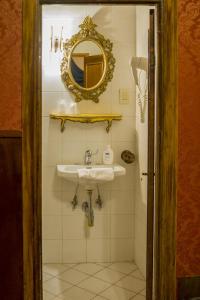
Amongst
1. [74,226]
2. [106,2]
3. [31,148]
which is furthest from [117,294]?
[106,2]

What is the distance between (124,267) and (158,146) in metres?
1.96

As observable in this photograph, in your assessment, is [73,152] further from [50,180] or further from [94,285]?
[94,285]

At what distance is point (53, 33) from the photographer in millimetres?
3482

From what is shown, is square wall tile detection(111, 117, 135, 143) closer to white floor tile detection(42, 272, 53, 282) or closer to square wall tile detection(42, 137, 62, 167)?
square wall tile detection(42, 137, 62, 167)

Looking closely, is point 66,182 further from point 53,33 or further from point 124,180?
point 53,33

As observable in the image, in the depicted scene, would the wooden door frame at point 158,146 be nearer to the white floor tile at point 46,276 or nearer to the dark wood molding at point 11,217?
the dark wood molding at point 11,217

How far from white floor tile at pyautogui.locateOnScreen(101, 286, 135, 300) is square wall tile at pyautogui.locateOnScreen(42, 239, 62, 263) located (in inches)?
31.1

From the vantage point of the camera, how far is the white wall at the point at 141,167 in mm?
3152

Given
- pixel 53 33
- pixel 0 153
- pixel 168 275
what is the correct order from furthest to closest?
pixel 53 33
pixel 168 275
pixel 0 153

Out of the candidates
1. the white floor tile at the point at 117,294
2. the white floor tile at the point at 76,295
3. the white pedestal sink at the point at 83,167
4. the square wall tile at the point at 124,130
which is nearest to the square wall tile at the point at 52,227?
the white pedestal sink at the point at 83,167

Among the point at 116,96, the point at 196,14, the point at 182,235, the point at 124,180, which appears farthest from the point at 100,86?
the point at 182,235

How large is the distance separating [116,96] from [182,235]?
1940mm

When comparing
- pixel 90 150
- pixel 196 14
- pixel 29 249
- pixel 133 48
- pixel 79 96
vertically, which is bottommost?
pixel 29 249

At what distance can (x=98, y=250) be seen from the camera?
3662 millimetres
